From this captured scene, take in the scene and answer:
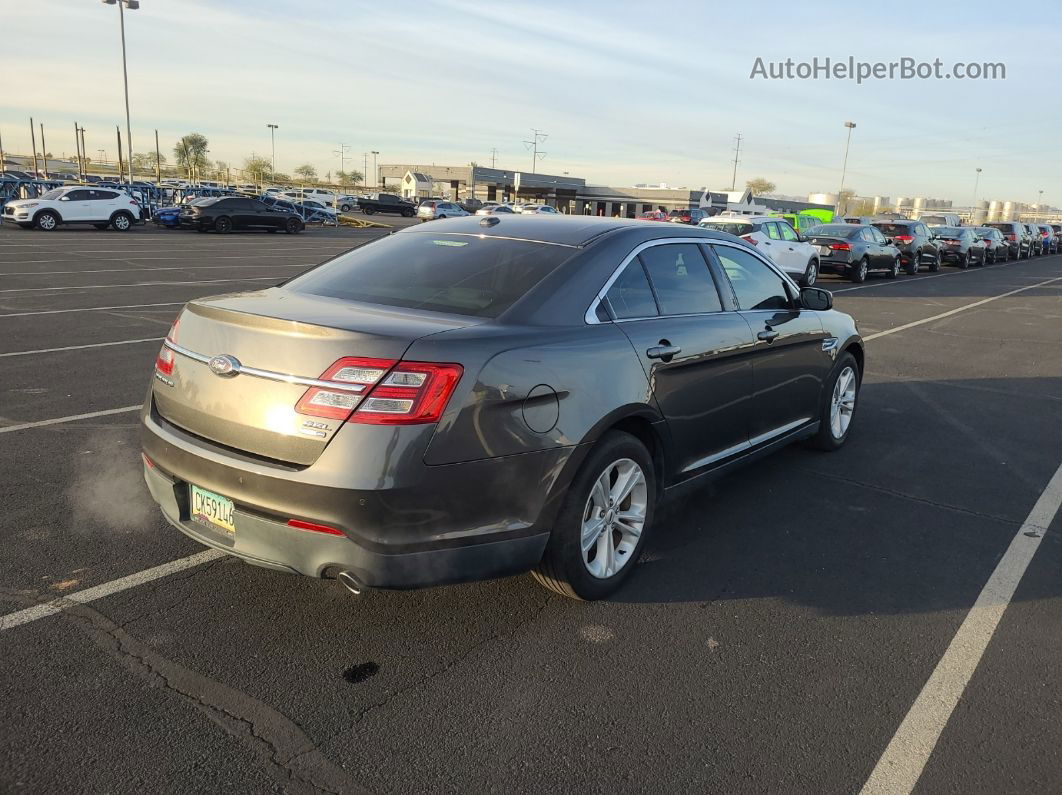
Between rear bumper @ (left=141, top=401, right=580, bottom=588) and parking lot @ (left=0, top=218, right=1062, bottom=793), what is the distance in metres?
0.40

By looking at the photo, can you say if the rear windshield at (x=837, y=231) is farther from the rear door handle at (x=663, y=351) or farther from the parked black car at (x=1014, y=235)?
the parked black car at (x=1014, y=235)

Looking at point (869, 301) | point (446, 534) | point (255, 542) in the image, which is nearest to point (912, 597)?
point (446, 534)

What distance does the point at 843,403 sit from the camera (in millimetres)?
6180

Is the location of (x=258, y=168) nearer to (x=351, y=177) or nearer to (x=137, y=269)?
(x=351, y=177)

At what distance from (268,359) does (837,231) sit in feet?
69.8

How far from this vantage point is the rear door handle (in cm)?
380

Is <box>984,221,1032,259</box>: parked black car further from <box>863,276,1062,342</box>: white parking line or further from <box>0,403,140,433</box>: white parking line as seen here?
<box>0,403,140,433</box>: white parking line

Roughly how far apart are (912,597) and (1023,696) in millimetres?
780

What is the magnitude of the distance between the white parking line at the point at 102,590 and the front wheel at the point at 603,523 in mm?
1496

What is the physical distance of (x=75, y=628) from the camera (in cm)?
323

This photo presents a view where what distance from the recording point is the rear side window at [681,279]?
4.14 meters

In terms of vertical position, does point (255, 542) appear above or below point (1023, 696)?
above

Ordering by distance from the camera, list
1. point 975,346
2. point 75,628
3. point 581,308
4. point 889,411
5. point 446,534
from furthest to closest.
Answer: point 975,346
point 889,411
point 581,308
point 75,628
point 446,534

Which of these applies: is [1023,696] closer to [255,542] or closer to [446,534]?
[446,534]
